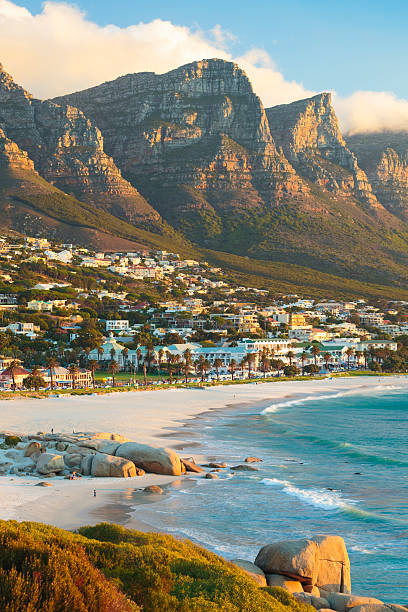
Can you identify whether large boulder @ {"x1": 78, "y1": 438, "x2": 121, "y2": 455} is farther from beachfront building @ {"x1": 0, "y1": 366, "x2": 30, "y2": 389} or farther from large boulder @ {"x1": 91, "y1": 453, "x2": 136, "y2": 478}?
beachfront building @ {"x1": 0, "y1": 366, "x2": 30, "y2": 389}

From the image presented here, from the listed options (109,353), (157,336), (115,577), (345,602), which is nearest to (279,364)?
(157,336)

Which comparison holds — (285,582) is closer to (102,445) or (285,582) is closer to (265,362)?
(102,445)

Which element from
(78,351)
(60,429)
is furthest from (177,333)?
(60,429)

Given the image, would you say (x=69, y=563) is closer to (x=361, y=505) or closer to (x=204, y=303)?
(x=361, y=505)

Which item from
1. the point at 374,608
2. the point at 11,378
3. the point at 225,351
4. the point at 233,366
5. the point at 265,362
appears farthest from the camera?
the point at 225,351

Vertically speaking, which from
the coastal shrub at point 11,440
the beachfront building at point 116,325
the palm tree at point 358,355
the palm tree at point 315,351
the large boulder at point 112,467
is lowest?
the large boulder at point 112,467

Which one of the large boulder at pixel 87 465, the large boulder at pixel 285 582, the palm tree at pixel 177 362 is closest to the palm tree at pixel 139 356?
the palm tree at pixel 177 362

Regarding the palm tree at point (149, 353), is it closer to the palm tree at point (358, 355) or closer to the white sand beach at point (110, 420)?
the white sand beach at point (110, 420)

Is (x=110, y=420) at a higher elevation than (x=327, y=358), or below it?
below
